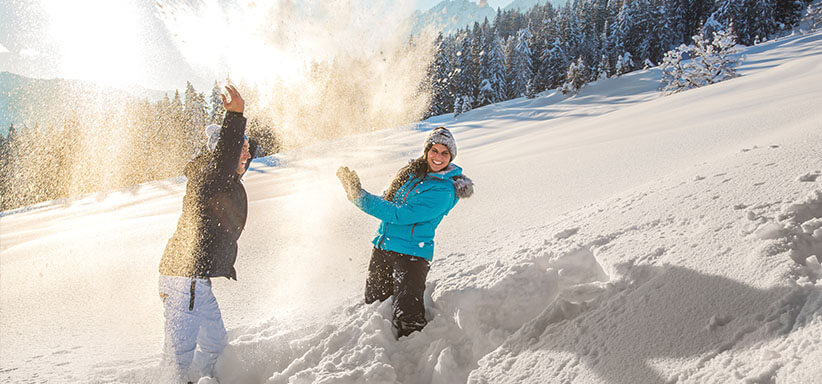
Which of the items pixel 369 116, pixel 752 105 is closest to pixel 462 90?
pixel 369 116

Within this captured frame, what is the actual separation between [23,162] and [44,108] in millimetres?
6378

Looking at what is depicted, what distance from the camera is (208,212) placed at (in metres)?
2.27

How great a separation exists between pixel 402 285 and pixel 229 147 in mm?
1280

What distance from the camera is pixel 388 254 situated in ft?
8.38

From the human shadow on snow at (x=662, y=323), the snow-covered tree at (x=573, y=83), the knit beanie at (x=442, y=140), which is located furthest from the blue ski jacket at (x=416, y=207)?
the snow-covered tree at (x=573, y=83)

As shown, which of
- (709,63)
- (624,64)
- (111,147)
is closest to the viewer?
(709,63)

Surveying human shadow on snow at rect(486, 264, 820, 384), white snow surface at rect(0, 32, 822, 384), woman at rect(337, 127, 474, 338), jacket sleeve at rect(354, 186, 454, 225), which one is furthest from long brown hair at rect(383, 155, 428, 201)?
human shadow on snow at rect(486, 264, 820, 384)

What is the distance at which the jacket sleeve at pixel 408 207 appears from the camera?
2.33 metres

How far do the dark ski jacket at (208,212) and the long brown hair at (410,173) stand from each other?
3.24ft

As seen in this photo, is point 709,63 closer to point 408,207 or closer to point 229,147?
point 408,207

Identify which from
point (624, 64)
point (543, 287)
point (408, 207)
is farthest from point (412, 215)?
point (624, 64)

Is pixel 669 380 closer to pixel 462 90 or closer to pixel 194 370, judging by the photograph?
pixel 194 370

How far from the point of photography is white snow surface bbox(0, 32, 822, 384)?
1.39m

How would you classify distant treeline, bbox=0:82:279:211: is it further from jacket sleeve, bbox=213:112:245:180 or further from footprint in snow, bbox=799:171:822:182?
footprint in snow, bbox=799:171:822:182
